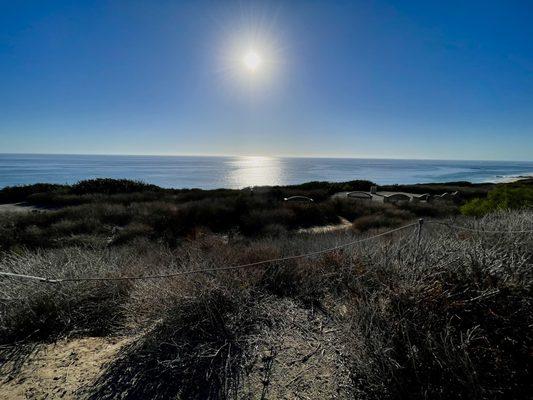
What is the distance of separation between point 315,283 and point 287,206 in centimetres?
1014

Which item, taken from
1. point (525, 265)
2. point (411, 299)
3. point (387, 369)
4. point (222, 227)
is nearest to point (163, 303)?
point (387, 369)

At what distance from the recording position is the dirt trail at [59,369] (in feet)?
7.29

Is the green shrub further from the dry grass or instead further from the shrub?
the shrub

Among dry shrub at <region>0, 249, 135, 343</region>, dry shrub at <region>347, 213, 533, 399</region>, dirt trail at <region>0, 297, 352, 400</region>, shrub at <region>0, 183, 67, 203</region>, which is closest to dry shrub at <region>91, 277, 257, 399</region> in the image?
dirt trail at <region>0, 297, 352, 400</region>

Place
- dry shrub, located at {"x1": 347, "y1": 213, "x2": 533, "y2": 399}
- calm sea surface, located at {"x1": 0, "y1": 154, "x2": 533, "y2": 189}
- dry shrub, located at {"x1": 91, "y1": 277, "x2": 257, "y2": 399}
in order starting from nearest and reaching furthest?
1. dry shrub, located at {"x1": 347, "y1": 213, "x2": 533, "y2": 399}
2. dry shrub, located at {"x1": 91, "y1": 277, "x2": 257, "y2": 399}
3. calm sea surface, located at {"x1": 0, "y1": 154, "x2": 533, "y2": 189}

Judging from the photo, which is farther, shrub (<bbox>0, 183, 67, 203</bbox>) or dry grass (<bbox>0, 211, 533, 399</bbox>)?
shrub (<bbox>0, 183, 67, 203</bbox>)

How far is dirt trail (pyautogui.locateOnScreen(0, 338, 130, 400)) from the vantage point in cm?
222

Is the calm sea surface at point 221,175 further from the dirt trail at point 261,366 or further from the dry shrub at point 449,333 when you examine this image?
the dry shrub at point 449,333

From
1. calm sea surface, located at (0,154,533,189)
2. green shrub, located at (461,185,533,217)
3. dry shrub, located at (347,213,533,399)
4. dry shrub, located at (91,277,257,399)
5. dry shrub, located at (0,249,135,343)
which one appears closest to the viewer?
dry shrub, located at (347,213,533,399)

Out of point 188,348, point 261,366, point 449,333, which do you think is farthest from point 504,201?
point 188,348

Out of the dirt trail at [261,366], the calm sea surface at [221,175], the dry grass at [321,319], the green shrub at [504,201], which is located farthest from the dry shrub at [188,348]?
the calm sea surface at [221,175]

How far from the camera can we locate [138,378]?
227 cm

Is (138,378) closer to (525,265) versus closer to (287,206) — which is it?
(525,265)

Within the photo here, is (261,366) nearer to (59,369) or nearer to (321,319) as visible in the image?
(321,319)
